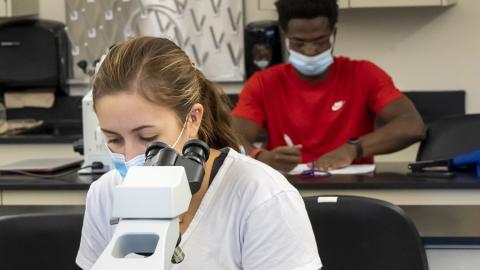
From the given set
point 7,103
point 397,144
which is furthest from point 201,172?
point 7,103

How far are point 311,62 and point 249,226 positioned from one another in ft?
6.23

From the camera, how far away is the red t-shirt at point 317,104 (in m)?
3.29

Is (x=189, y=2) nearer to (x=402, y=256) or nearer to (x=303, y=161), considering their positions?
(x=303, y=161)

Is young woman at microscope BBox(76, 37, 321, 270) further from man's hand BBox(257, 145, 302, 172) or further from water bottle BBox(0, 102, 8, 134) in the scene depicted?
water bottle BBox(0, 102, 8, 134)

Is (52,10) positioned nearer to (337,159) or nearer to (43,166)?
(43,166)

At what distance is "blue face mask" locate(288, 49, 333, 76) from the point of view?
3.20 m

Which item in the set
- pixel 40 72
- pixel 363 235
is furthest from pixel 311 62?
pixel 40 72

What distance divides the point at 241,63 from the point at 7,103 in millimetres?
1236

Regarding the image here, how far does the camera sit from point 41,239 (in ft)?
6.23

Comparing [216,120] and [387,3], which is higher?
[216,120]

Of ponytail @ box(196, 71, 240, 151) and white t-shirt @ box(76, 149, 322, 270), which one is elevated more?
ponytail @ box(196, 71, 240, 151)

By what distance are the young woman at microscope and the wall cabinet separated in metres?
2.84

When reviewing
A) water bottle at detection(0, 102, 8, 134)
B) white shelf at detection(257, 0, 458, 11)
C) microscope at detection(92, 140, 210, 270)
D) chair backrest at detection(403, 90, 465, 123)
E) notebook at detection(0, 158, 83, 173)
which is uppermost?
microscope at detection(92, 140, 210, 270)

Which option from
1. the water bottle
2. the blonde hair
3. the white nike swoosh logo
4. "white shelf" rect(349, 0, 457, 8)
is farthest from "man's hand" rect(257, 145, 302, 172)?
the water bottle
